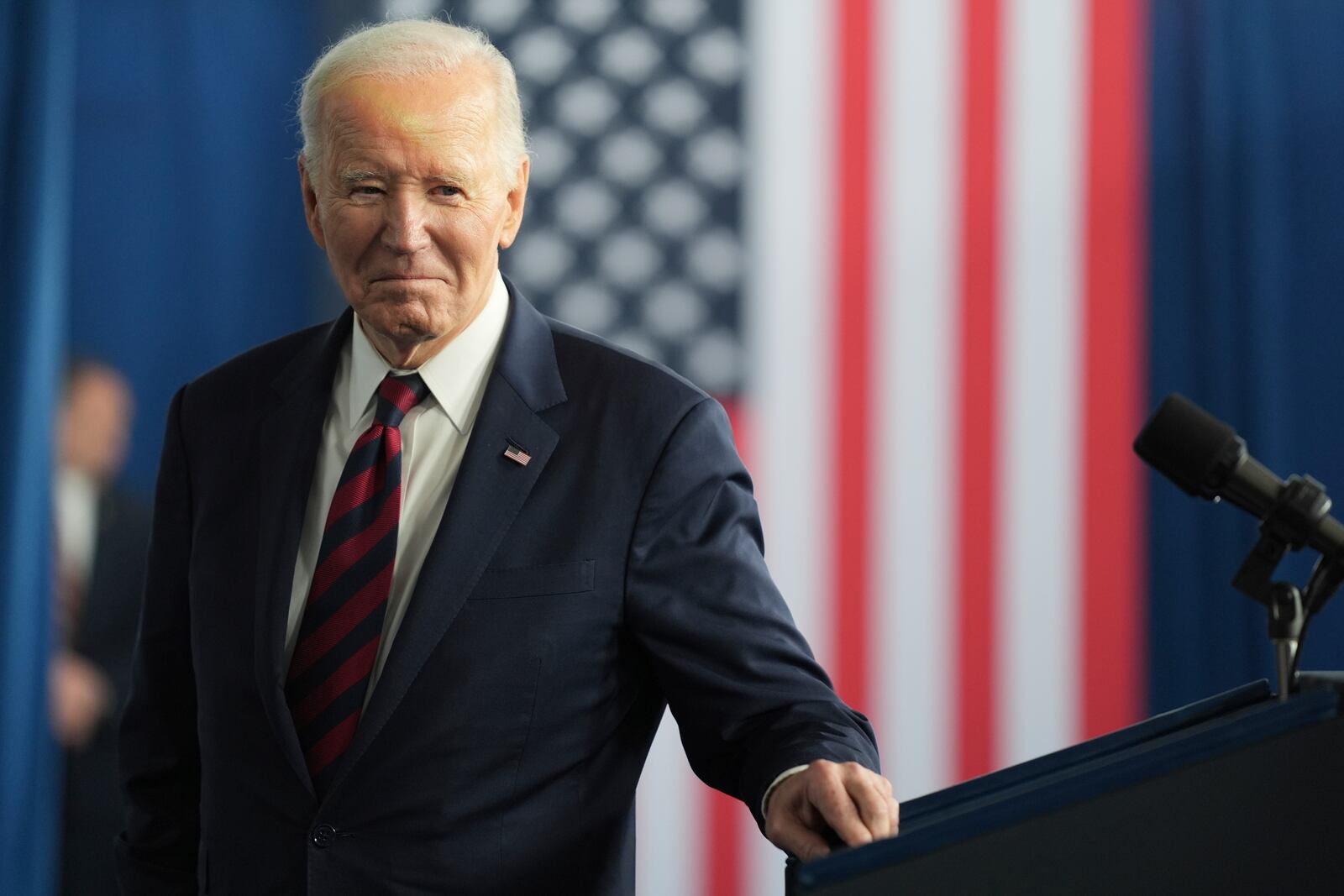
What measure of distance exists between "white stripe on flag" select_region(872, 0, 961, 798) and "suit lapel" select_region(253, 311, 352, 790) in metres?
2.12

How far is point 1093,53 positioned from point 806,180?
0.74 meters

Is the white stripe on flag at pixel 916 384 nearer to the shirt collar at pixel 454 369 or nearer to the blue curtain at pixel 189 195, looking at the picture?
the blue curtain at pixel 189 195

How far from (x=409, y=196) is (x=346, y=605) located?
351 mm

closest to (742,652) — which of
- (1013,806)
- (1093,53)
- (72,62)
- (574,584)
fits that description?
(574,584)

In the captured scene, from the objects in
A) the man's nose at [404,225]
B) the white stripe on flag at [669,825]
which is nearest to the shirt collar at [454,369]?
the man's nose at [404,225]

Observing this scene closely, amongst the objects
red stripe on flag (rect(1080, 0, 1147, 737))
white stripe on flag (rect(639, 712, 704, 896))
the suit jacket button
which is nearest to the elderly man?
the suit jacket button

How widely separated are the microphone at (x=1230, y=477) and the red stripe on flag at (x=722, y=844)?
2518 mm

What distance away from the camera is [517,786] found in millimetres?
1117

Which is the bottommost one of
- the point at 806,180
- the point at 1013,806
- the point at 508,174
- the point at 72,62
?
the point at 1013,806

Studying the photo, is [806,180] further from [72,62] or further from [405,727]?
[405,727]

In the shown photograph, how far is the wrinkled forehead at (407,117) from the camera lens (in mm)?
1150

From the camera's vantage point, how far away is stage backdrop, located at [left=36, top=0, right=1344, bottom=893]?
10.6 feet

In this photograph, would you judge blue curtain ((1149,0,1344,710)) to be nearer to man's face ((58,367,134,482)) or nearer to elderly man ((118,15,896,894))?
elderly man ((118,15,896,894))

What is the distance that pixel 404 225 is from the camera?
45.0 inches
